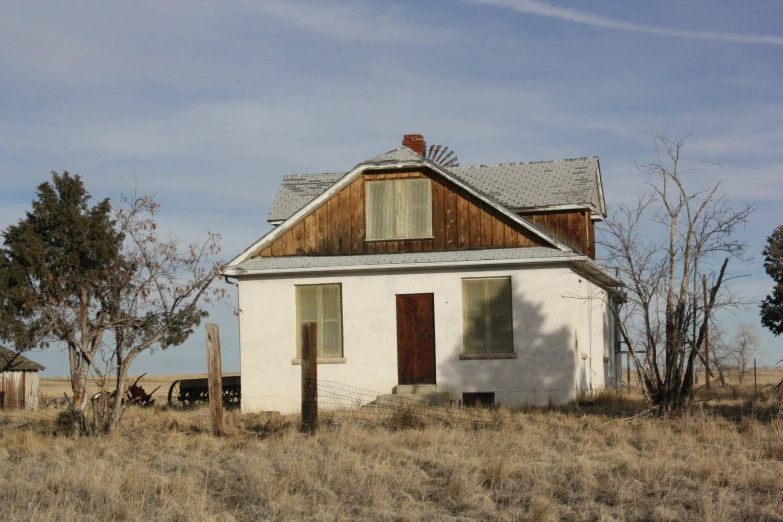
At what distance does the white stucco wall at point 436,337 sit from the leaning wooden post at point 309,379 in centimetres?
508

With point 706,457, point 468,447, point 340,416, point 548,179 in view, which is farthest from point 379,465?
point 548,179

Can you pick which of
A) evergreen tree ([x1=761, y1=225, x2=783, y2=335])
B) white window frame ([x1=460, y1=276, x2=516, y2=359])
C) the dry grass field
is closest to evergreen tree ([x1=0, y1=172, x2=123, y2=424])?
the dry grass field

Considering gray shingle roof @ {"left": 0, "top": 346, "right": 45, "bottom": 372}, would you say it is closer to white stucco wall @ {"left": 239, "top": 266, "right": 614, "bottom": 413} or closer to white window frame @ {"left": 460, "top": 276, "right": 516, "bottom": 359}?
white stucco wall @ {"left": 239, "top": 266, "right": 614, "bottom": 413}

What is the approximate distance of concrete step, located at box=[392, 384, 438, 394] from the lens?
2031cm

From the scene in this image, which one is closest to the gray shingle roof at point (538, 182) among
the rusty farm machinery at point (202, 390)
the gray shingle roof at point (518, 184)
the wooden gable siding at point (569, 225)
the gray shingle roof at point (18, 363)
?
the gray shingle roof at point (518, 184)

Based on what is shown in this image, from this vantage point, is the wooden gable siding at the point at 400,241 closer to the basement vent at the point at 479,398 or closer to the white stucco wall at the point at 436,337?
the white stucco wall at the point at 436,337

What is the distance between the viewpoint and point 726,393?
2447 centimetres

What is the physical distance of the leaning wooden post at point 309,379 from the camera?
50.9 feet

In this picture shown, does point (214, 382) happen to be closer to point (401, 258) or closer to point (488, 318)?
point (401, 258)

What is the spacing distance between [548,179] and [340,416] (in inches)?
379

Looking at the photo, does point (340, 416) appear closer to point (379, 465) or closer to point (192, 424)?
point (192, 424)

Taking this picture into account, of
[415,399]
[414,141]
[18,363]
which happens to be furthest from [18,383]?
[415,399]

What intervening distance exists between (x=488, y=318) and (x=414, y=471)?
28.4 ft

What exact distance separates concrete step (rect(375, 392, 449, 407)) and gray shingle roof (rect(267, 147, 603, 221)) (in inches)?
223
